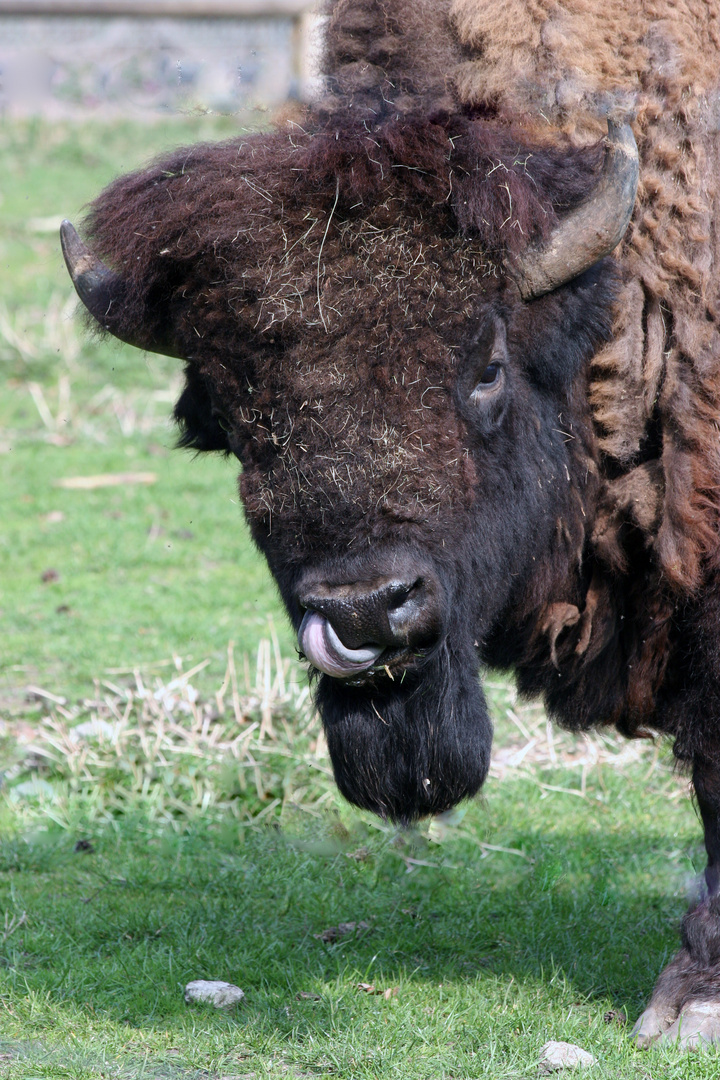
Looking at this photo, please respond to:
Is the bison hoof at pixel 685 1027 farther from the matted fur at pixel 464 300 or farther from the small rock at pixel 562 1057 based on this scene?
the matted fur at pixel 464 300

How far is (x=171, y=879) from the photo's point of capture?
4.97m

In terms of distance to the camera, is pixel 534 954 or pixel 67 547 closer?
pixel 534 954

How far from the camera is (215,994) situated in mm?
3992

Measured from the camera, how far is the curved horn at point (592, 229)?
3.26 meters

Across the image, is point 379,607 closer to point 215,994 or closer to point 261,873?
point 215,994

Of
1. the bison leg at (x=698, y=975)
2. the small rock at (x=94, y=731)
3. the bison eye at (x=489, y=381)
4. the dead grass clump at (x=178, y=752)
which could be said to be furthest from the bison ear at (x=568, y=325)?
the small rock at (x=94, y=731)

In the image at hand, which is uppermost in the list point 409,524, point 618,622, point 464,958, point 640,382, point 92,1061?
point 640,382

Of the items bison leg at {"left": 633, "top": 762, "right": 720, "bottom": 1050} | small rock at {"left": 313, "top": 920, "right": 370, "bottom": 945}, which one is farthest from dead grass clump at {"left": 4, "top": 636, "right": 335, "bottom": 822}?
bison leg at {"left": 633, "top": 762, "right": 720, "bottom": 1050}

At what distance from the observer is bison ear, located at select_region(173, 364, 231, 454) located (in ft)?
12.6

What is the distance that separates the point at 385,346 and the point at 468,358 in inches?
10.6

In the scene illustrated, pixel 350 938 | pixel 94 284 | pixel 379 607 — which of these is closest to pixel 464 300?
pixel 379 607

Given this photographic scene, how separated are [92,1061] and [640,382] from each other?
8.58 ft

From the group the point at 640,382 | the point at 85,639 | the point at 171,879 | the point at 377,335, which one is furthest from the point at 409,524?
the point at 85,639

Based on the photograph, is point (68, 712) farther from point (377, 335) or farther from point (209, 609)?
point (377, 335)
